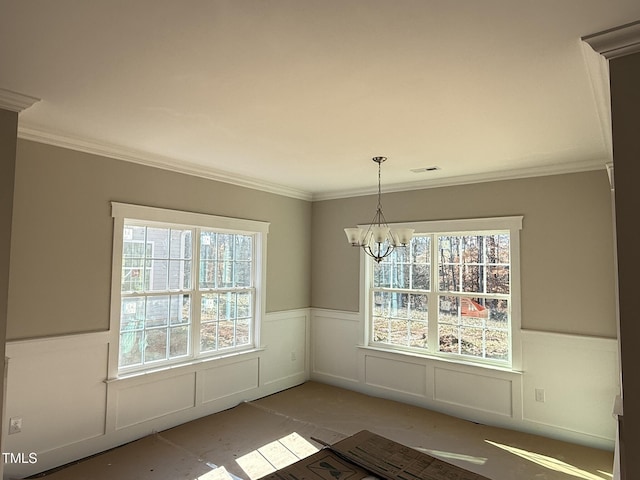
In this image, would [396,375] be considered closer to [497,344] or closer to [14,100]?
[497,344]

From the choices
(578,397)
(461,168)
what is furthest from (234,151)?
(578,397)

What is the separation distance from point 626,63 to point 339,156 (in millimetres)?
2328

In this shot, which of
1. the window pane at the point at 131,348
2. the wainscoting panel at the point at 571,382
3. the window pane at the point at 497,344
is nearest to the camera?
the wainscoting panel at the point at 571,382

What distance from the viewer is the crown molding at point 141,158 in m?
3.14

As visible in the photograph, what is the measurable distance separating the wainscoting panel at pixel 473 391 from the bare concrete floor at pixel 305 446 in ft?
0.66

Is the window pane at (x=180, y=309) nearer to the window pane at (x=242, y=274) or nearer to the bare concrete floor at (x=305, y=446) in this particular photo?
the window pane at (x=242, y=274)

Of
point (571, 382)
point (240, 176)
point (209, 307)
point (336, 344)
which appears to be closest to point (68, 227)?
point (209, 307)

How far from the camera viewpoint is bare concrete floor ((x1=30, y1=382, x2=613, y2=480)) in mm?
3166

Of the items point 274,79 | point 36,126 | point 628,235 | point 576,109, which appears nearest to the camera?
point 628,235

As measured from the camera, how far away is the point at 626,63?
1701mm

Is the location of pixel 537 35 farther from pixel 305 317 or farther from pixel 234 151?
pixel 305 317

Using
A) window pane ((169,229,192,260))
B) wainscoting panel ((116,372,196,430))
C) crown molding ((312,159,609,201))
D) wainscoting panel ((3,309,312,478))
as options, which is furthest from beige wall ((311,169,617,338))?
wainscoting panel ((116,372,196,430))

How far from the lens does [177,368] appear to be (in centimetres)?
407

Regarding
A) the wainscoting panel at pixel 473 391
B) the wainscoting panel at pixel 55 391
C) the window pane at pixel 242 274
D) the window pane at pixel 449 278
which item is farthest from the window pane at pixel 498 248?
the wainscoting panel at pixel 55 391
